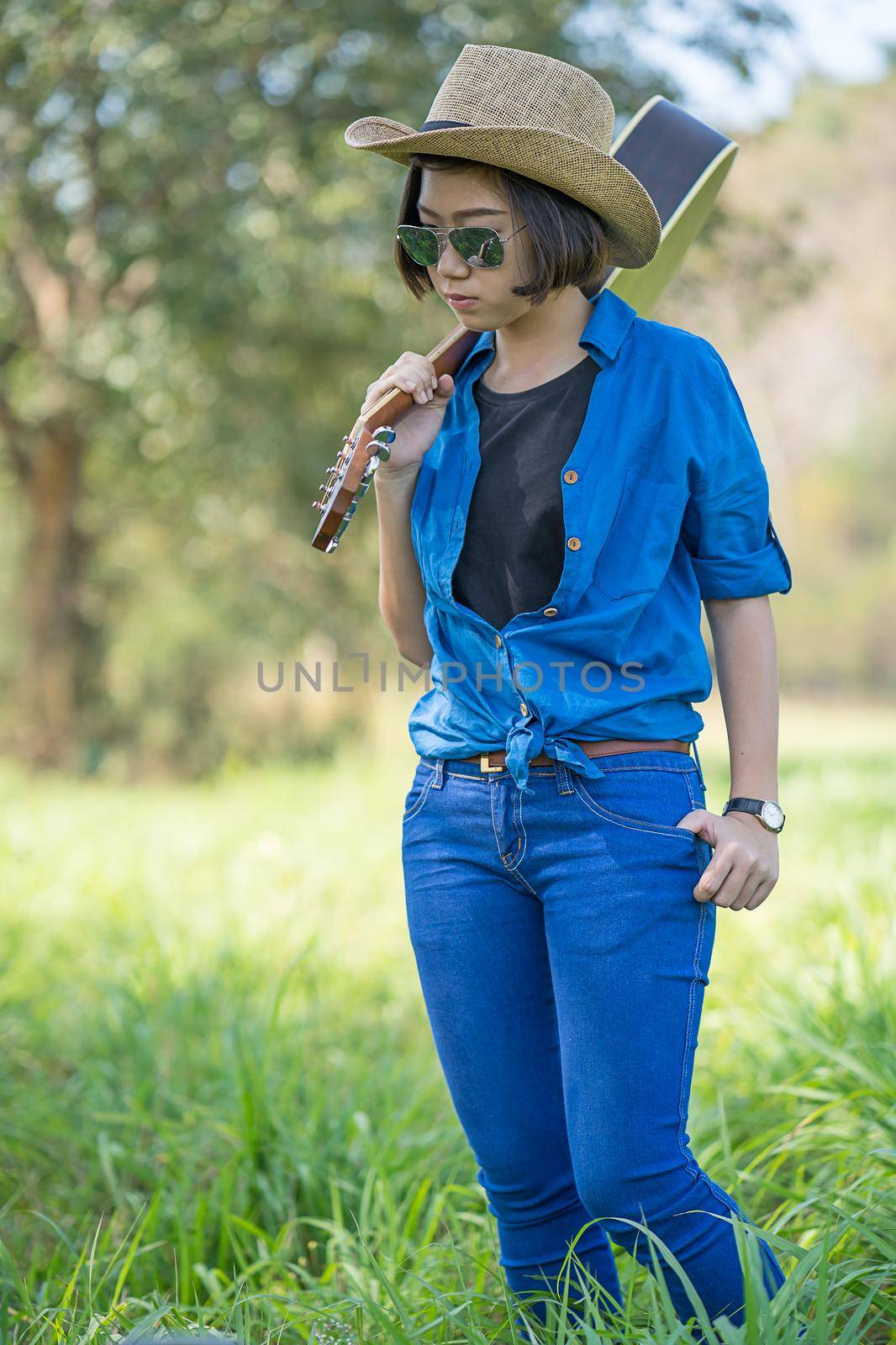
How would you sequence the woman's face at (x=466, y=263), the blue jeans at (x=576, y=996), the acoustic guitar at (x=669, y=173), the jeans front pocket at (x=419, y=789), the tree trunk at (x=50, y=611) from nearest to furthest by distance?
the blue jeans at (x=576, y=996) < the woman's face at (x=466, y=263) < the jeans front pocket at (x=419, y=789) < the acoustic guitar at (x=669, y=173) < the tree trunk at (x=50, y=611)

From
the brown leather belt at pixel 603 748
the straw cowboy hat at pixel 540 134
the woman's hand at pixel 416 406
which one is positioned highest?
the straw cowboy hat at pixel 540 134

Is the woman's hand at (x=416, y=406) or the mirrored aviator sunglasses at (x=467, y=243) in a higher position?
the mirrored aviator sunglasses at (x=467, y=243)

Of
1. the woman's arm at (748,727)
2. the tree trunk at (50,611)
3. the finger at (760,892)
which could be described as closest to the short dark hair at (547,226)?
the woman's arm at (748,727)

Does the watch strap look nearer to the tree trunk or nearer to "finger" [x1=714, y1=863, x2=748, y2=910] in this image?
"finger" [x1=714, y1=863, x2=748, y2=910]

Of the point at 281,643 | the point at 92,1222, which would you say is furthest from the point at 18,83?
the point at 92,1222

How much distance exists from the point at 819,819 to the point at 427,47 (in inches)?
188

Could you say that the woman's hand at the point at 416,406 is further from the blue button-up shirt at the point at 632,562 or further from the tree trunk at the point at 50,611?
the tree trunk at the point at 50,611

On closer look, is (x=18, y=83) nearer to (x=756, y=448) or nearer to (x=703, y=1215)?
(x=756, y=448)

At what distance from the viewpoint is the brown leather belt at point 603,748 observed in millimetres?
1749

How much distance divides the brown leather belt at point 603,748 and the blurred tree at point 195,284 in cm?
581

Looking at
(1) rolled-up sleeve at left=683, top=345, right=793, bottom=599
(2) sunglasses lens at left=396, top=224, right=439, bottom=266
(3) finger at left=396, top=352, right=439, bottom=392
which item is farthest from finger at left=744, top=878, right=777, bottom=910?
(2) sunglasses lens at left=396, top=224, right=439, bottom=266

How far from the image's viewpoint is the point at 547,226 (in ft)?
5.81

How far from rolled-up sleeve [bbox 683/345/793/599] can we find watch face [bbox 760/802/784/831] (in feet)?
0.97

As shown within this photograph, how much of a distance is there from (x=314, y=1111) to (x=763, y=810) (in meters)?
1.50
